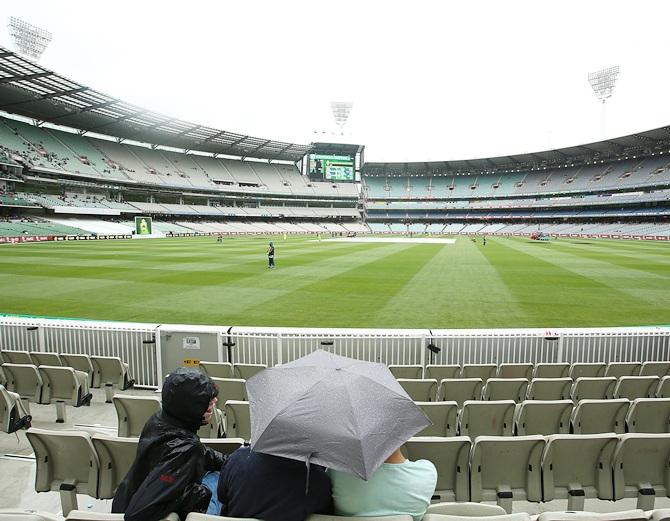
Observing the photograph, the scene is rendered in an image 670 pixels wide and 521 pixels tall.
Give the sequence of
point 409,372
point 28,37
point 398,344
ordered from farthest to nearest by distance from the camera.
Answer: point 28,37, point 398,344, point 409,372

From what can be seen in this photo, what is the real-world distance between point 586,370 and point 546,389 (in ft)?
5.32

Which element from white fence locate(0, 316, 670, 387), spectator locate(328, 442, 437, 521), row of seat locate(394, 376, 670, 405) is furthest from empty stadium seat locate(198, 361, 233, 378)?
spectator locate(328, 442, 437, 521)

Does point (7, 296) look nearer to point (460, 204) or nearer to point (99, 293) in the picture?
point (99, 293)

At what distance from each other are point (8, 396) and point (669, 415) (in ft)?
25.0

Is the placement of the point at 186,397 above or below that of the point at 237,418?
above

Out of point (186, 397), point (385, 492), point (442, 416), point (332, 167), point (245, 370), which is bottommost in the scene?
point (245, 370)

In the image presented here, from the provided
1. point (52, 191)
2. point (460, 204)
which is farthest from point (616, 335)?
point (460, 204)

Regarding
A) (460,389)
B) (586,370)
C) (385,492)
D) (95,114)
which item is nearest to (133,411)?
(385,492)

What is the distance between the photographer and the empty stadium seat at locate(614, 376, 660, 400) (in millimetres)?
5469

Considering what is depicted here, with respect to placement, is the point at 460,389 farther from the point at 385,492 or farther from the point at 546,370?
the point at 385,492

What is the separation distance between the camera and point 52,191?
218 ft

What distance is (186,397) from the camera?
2424 mm

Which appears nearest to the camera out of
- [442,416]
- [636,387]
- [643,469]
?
[643,469]

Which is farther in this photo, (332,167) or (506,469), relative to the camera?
(332,167)
